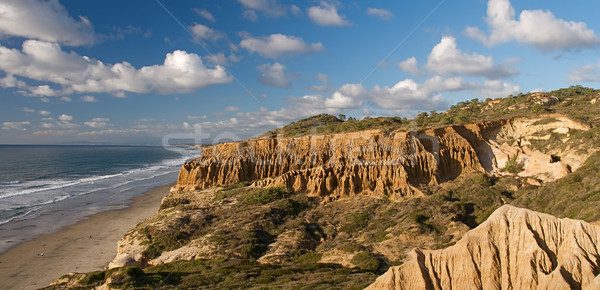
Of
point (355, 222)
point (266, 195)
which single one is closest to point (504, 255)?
point (355, 222)

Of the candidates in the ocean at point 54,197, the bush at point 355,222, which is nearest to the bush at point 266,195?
the bush at point 355,222

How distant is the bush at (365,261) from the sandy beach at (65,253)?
19.8 metres

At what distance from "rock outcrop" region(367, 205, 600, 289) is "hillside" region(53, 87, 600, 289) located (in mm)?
3923

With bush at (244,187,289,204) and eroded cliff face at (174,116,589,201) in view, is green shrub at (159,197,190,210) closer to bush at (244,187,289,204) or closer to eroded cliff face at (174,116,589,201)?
bush at (244,187,289,204)

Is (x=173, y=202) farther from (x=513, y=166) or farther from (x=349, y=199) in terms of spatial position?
(x=513, y=166)

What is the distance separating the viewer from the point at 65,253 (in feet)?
94.0

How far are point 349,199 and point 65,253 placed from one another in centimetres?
2567

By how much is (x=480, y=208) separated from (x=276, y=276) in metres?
18.2

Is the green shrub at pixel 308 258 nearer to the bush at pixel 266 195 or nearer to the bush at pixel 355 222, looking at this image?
the bush at pixel 355 222

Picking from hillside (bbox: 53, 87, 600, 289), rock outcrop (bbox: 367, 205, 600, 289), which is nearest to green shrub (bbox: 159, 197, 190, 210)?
hillside (bbox: 53, 87, 600, 289)

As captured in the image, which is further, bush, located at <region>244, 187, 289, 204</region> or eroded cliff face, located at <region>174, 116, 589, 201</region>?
bush, located at <region>244, 187, 289, 204</region>

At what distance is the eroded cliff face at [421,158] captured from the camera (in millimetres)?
31562

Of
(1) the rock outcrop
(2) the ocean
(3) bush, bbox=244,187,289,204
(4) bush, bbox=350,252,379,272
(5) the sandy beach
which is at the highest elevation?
(1) the rock outcrop

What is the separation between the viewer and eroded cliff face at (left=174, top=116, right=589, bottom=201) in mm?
31562
